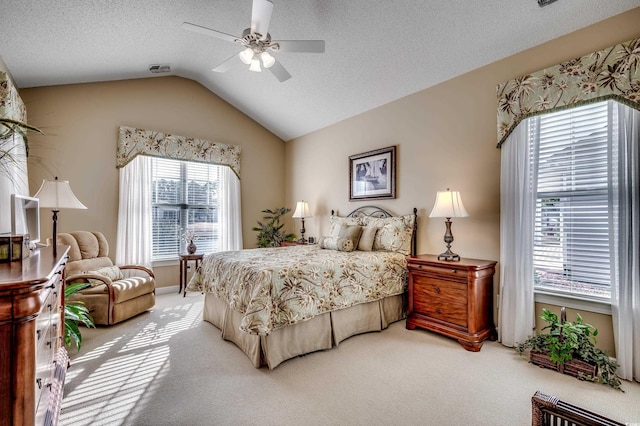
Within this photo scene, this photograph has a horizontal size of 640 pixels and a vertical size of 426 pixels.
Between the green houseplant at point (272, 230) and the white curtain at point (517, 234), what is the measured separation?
3.80 m

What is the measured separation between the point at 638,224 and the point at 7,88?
19.0 ft

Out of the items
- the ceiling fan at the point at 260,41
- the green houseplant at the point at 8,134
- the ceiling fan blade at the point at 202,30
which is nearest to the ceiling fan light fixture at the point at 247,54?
the ceiling fan at the point at 260,41

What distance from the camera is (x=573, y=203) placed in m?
2.72

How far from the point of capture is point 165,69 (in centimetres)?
462

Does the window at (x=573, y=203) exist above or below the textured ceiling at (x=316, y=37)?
below

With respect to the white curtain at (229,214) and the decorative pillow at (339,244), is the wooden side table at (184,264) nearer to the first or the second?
the white curtain at (229,214)

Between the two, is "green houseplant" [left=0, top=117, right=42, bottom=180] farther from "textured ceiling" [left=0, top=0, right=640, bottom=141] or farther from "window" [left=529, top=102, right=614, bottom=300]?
"window" [left=529, top=102, right=614, bottom=300]

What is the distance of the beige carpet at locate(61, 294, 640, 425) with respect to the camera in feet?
6.21

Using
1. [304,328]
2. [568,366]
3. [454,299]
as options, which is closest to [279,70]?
[304,328]

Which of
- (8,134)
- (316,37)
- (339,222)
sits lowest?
(339,222)

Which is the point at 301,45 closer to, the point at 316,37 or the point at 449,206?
the point at 316,37

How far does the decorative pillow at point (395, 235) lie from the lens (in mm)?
3809

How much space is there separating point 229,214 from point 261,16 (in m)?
3.84

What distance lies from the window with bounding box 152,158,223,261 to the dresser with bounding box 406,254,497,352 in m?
3.81
